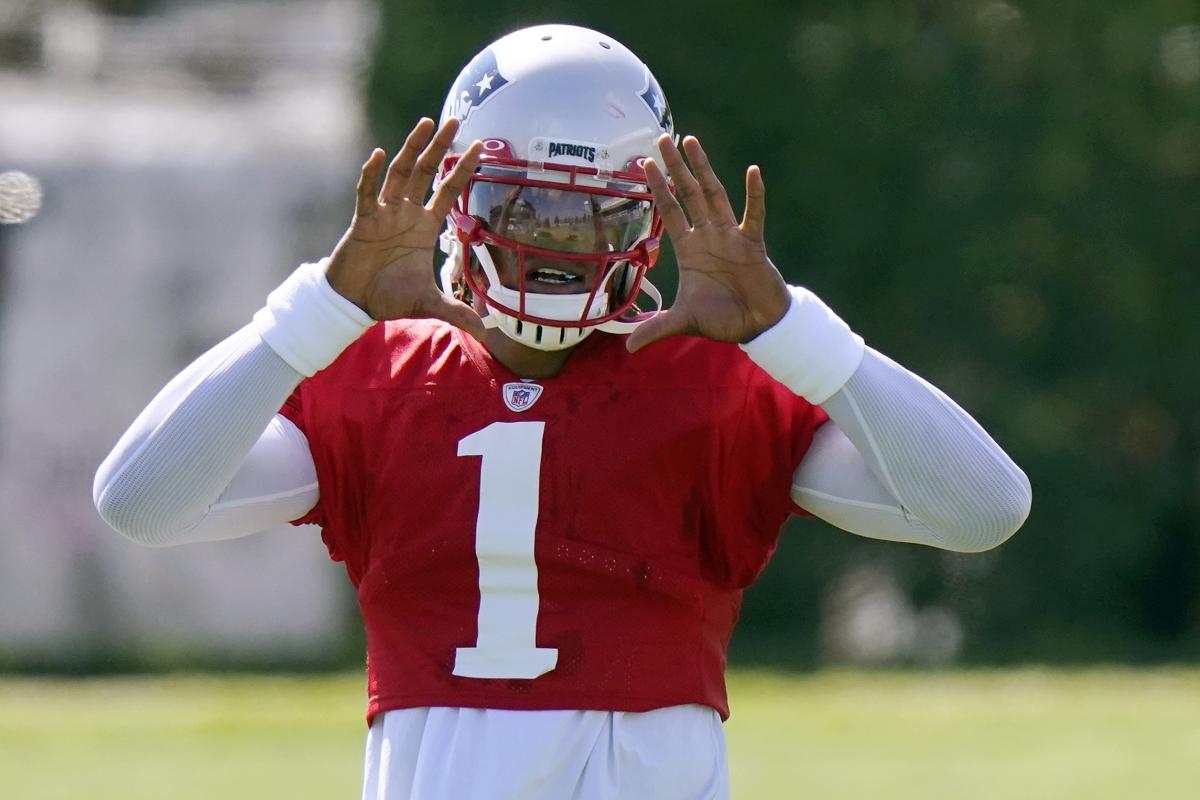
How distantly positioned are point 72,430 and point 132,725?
2290 mm

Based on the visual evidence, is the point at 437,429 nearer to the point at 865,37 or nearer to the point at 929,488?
the point at 929,488

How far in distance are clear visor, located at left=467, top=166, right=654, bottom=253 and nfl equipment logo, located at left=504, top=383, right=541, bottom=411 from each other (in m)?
0.18

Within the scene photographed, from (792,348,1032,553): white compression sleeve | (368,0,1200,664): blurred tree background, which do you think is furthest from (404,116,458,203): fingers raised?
(368,0,1200,664): blurred tree background

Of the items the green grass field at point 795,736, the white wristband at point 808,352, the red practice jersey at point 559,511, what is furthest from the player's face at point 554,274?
the green grass field at point 795,736

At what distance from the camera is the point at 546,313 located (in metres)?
2.33

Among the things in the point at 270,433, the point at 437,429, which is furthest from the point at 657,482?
the point at 270,433

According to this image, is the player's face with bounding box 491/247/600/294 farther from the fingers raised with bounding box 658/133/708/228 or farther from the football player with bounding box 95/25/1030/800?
the fingers raised with bounding box 658/133/708/228

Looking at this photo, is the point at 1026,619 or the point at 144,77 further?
the point at 144,77

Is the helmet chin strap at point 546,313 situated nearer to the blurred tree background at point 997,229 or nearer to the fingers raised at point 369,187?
the fingers raised at point 369,187

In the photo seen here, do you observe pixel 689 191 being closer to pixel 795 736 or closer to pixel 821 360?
pixel 821 360

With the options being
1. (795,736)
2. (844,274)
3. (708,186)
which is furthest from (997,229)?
(708,186)

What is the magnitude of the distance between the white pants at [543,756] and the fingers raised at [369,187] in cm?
60

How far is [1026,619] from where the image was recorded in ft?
35.1

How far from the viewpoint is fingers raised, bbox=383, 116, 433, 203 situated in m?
2.28
